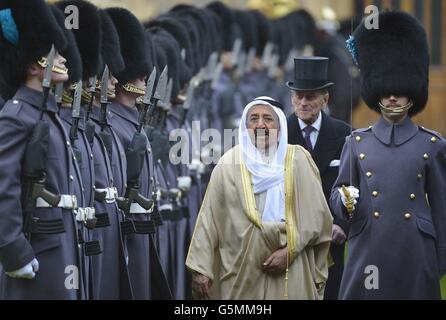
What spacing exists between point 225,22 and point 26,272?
503 inches

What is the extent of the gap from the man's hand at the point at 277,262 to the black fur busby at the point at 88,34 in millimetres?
1909

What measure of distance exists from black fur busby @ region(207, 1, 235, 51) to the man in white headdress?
10903mm

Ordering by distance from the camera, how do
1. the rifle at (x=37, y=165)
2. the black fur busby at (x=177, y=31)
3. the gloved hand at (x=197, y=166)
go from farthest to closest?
the black fur busby at (x=177, y=31) < the gloved hand at (x=197, y=166) < the rifle at (x=37, y=165)

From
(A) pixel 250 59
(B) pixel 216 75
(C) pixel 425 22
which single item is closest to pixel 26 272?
(B) pixel 216 75

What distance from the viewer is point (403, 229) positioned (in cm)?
939

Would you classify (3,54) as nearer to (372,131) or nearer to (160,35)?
(372,131)

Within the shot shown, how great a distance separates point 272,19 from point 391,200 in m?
17.3

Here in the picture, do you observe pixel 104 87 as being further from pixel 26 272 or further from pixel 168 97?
pixel 168 97

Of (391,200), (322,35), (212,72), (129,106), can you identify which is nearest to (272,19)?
(322,35)

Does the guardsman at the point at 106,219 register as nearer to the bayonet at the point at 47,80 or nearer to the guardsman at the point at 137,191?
the guardsman at the point at 137,191

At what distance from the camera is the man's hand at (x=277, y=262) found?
9.53 m

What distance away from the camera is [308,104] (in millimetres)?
11281

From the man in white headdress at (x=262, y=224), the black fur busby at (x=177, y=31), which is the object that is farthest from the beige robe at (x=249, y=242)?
the black fur busby at (x=177, y=31)

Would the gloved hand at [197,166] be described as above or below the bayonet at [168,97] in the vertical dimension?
below
